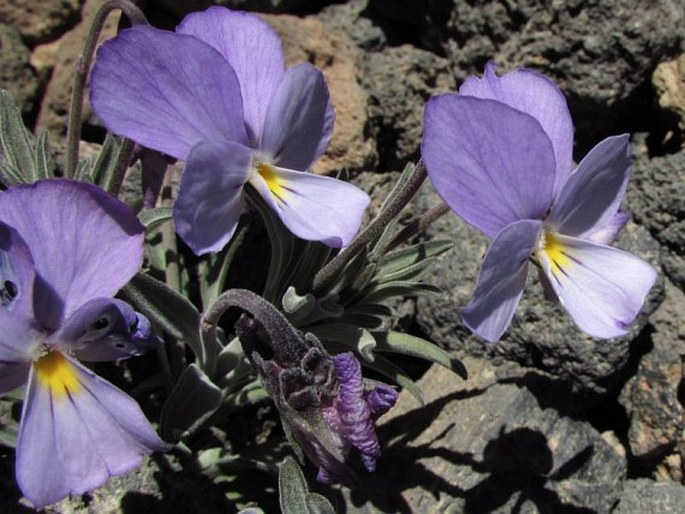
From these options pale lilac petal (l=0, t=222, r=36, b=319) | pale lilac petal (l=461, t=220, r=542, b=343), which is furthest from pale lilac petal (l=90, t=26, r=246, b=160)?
pale lilac petal (l=461, t=220, r=542, b=343)

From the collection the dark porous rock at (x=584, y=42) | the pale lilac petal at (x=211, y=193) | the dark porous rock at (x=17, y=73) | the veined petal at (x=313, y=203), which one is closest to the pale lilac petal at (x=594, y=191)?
the veined petal at (x=313, y=203)

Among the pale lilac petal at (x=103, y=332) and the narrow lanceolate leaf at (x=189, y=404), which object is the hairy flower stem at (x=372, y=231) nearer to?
the narrow lanceolate leaf at (x=189, y=404)

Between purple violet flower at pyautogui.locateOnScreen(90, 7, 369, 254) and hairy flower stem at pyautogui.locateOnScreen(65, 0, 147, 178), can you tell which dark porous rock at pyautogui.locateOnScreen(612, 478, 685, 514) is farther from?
hairy flower stem at pyautogui.locateOnScreen(65, 0, 147, 178)

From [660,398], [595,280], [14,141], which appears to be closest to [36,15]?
[14,141]

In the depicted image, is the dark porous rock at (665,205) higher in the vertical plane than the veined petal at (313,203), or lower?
lower

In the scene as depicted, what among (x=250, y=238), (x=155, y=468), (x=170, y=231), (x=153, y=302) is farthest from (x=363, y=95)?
(x=155, y=468)

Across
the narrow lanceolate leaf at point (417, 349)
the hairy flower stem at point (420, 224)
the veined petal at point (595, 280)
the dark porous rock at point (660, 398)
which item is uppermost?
the veined petal at point (595, 280)

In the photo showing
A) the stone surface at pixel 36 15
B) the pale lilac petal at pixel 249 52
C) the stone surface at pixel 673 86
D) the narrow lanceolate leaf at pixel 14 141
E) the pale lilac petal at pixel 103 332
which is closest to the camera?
the pale lilac petal at pixel 103 332

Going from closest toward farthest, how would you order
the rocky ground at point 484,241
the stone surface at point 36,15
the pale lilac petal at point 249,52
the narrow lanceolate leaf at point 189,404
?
the pale lilac petal at point 249,52 → the narrow lanceolate leaf at point 189,404 → the rocky ground at point 484,241 → the stone surface at point 36,15
